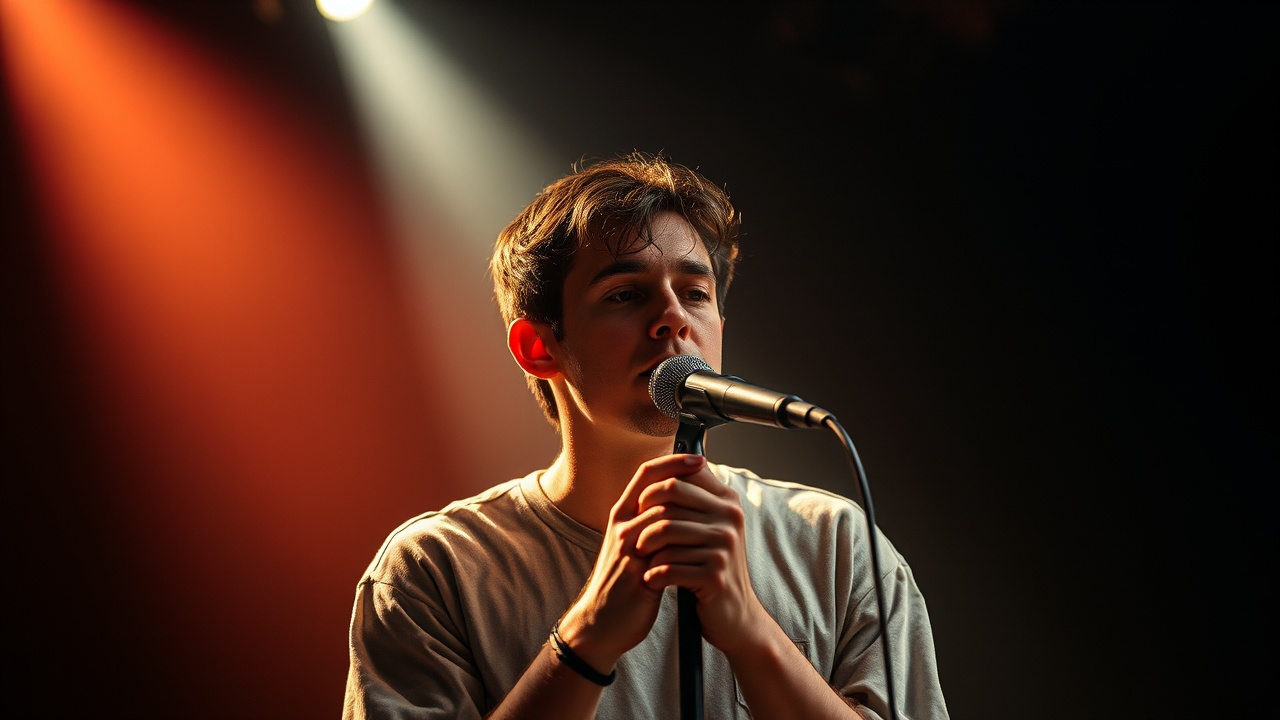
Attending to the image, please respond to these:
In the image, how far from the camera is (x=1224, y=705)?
2326 millimetres

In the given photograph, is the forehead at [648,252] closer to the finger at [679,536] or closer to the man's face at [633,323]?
the man's face at [633,323]

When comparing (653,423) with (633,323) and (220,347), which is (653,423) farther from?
(220,347)

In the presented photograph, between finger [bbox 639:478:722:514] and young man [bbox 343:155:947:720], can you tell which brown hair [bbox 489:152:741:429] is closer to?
young man [bbox 343:155:947:720]

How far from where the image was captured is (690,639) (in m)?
1.28

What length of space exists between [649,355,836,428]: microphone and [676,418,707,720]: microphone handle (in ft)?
0.09

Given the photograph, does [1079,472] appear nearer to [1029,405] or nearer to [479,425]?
[1029,405]

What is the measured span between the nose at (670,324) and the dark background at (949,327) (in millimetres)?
1062

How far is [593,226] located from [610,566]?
29.6 inches

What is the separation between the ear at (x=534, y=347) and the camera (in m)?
1.93

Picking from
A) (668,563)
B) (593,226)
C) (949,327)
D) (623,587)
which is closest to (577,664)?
(623,587)

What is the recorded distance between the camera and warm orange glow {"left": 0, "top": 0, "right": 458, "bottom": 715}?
2602 millimetres

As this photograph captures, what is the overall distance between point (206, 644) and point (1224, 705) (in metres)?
2.61

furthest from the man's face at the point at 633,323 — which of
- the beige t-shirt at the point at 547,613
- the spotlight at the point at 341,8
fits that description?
the spotlight at the point at 341,8

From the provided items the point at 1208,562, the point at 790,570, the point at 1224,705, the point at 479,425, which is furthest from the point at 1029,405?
the point at 479,425
